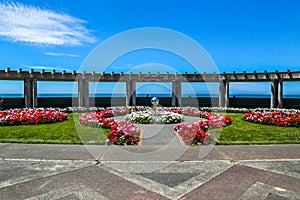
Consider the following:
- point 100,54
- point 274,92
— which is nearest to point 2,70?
point 100,54

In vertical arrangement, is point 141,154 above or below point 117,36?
below

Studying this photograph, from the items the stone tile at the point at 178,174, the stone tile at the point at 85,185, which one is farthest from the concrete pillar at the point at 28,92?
the stone tile at the point at 85,185

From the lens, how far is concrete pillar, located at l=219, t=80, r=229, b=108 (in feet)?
68.3

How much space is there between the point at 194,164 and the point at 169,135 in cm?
374

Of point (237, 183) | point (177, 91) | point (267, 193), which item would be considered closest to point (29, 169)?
point (237, 183)

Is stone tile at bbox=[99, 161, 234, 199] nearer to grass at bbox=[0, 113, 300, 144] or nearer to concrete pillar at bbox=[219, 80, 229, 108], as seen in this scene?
grass at bbox=[0, 113, 300, 144]

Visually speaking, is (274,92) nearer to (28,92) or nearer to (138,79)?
(138,79)

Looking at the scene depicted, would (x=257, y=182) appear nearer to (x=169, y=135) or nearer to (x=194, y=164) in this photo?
(x=194, y=164)

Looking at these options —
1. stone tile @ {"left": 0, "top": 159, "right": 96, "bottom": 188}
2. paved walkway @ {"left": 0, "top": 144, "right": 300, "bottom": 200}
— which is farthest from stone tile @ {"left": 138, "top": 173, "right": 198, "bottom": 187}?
stone tile @ {"left": 0, "top": 159, "right": 96, "bottom": 188}

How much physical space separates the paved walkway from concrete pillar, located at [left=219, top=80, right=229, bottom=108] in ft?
50.7

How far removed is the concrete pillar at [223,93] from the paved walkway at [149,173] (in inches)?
608

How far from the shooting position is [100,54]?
6.93m

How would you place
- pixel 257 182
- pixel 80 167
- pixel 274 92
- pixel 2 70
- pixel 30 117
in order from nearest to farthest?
pixel 257 182 < pixel 80 167 < pixel 30 117 < pixel 2 70 < pixel 274 92

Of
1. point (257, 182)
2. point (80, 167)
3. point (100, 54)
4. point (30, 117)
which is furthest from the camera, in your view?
point (30, 117)
